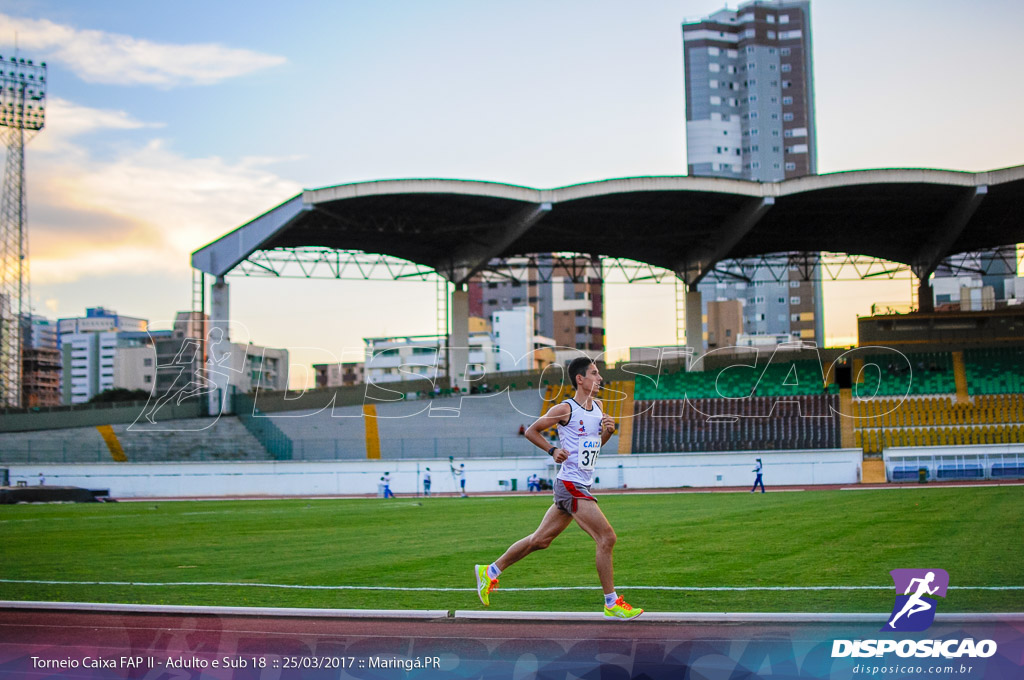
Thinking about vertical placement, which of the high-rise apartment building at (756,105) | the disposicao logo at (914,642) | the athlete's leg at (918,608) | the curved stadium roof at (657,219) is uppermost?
the high-rise apartment building at (756,105)

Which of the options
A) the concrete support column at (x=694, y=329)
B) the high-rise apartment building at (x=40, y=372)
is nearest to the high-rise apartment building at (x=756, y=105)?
the concrete support column at (x=694, y=329)

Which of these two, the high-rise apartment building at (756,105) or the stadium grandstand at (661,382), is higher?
the high-rise apartment building at (756,105)

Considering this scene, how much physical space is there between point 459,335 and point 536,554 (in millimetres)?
41038

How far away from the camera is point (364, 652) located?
7152mm

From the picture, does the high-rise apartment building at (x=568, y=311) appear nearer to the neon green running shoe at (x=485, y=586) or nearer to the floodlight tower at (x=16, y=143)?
the floodlight tower at (x=16, y=143)

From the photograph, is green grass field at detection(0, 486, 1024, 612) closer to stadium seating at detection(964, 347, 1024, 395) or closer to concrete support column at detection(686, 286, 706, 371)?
stadium seating at detection(964, 347, 1024, 395)

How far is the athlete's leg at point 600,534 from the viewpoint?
8.28 meters

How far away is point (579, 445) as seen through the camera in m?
8.59

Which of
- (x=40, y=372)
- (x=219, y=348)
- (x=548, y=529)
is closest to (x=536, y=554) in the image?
(x=548, y=529)

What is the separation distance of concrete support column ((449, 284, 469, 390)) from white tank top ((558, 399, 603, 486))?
46.1 metres

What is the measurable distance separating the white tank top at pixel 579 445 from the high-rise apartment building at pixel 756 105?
103433 mm

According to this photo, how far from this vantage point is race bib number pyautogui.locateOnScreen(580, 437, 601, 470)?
858 cm

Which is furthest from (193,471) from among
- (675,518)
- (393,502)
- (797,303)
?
(797,303)

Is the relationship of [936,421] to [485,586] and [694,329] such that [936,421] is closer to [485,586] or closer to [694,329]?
[694,329]
